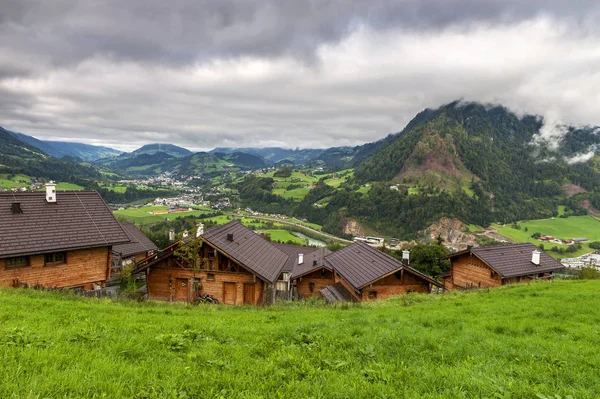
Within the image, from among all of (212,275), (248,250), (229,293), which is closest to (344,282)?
(248,250)

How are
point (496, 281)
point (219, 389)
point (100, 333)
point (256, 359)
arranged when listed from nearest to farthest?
point (219, 389), point (256, 359), point (100, 333), point (496, 281)

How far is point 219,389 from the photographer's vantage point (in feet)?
16.2

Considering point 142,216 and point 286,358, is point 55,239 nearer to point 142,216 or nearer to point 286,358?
point 286,358

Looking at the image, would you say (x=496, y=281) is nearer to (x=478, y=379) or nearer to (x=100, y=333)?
(x=478, y=379)

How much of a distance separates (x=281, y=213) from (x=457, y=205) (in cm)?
9300

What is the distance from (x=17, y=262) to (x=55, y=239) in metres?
2.10

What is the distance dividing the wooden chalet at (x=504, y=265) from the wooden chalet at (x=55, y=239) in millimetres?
32154

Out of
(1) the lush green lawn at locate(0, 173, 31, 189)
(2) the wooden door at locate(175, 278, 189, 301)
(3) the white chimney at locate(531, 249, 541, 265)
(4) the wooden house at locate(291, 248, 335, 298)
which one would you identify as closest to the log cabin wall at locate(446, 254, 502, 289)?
(3) the white chimney at locate(531, 249, 541, 265)

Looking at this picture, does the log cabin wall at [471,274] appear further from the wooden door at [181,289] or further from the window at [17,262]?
the window at [17,262]

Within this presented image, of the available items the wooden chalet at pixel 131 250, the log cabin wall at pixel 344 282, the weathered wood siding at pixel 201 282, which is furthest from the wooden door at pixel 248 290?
the wooden chalet at pixel 131 250

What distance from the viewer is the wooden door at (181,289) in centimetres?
2381

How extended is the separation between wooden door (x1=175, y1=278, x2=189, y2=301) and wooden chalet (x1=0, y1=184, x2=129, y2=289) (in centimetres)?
472

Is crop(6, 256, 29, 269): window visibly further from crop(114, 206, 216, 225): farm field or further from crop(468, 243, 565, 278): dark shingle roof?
crop(114, 206, 216, 225): farm field

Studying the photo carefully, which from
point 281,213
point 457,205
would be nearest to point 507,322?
point 457,205
